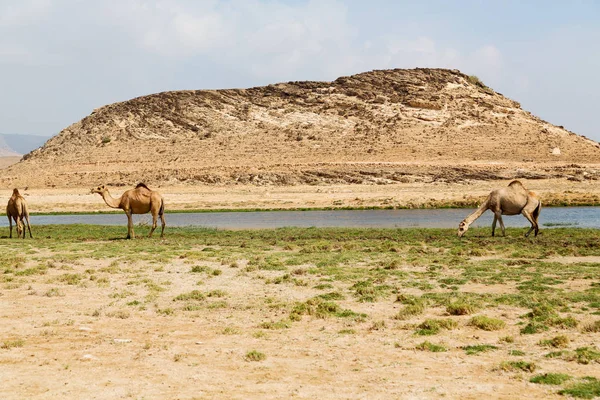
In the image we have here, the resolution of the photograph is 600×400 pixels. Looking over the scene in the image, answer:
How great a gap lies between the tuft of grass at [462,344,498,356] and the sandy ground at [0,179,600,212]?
1409 inches

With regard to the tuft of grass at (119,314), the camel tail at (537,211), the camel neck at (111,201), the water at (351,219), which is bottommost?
the tuft of grass at (119,314)

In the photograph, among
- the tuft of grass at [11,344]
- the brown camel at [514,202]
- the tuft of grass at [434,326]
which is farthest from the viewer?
the brown camel at [514,202]

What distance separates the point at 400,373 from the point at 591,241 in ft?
54.7

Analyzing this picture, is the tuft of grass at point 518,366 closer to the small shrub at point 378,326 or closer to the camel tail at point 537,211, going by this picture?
the small shrub at point 378,326

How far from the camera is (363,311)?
12.4m

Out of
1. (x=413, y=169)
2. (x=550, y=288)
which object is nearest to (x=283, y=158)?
(x=413, y=169)

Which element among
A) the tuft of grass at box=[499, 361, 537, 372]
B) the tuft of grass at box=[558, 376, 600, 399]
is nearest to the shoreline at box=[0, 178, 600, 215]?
the tuft of grass at box=[499, 361, 537, 372]

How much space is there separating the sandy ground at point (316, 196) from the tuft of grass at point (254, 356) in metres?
36.7

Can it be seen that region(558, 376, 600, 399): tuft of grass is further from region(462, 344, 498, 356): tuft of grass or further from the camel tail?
the camel tail

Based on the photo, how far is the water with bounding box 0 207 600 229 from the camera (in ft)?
108

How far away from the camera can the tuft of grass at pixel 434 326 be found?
34.8 ft

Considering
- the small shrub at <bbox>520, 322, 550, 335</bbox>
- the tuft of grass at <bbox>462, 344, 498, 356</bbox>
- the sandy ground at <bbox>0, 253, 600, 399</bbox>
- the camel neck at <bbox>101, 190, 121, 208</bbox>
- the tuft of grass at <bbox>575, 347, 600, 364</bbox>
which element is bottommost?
the sandy ground at <bbox>0, 253, 600, 399</bbox>

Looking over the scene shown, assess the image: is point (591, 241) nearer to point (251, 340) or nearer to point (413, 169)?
point (251, 340)

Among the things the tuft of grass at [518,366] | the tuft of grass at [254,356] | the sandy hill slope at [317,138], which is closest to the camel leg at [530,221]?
the tuft of grass at [518,366]
